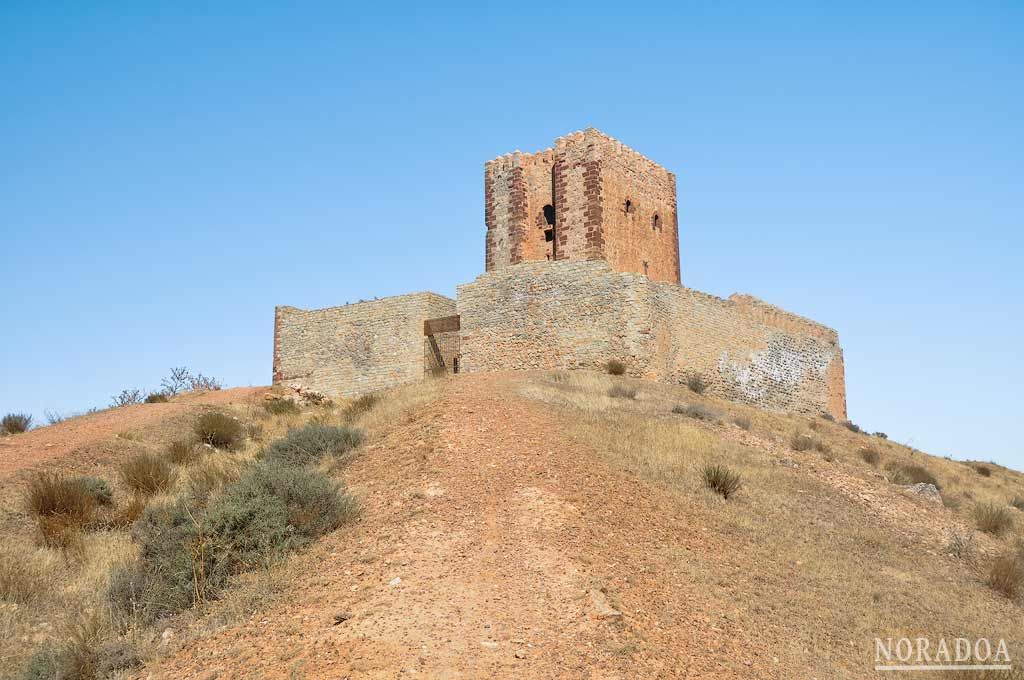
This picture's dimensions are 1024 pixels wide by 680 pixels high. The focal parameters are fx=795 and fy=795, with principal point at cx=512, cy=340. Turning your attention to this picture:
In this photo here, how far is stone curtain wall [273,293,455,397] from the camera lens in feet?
75.8

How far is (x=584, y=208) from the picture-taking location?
23281mm

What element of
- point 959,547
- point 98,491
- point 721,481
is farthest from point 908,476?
point 98,491

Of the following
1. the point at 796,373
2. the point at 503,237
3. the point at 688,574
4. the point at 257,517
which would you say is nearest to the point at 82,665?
the point at 257,517

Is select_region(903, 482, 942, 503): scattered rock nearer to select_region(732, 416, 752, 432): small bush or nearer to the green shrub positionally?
select_region(732, 416, 752, 432): small bush

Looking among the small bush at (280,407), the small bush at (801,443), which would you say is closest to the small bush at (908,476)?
the small bush at (801,443)

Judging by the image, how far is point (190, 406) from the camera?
19.2m

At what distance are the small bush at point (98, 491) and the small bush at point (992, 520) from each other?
46.5 ft

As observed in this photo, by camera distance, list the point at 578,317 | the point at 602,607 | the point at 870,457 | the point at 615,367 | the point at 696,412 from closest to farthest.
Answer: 1. the point at 602,607
2. the point at 696,412
3. the point at 870,457
4. the point at 615,367
5. the point at 578,317

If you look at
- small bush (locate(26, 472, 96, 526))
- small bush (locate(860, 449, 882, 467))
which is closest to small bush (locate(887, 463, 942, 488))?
small bush (locate(860, 449, 882, 467))

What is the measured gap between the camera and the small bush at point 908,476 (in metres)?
15.6

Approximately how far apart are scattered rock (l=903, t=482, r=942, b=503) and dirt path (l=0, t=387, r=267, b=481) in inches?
592

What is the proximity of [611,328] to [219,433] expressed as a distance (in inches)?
369

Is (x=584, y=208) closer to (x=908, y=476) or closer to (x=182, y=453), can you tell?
(x=908, y=476)

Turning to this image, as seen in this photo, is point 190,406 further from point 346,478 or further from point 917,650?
point 917,650
